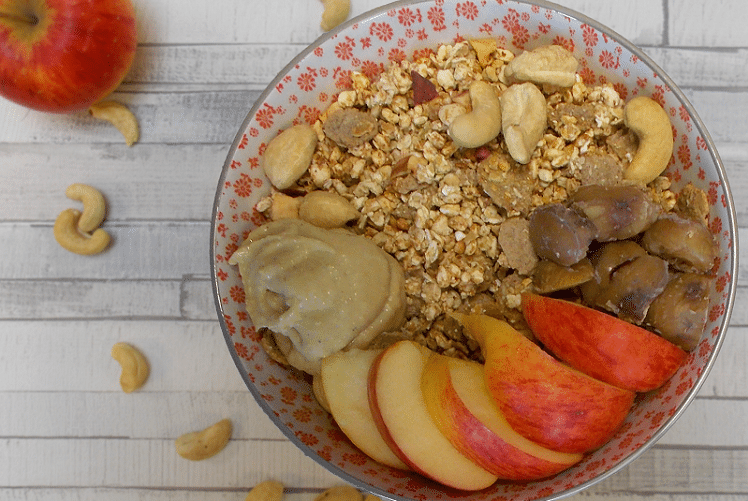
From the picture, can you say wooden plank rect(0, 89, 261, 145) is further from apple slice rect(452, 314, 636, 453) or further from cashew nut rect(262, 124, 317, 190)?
apple slice rect(452, 314, 636, 453)

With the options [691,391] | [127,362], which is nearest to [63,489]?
[127,362]

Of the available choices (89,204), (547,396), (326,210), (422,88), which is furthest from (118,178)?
(547,396)

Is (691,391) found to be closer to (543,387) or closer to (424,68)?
(543,387)

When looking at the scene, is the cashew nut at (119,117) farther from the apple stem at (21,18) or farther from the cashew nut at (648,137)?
the cashew nut at (648,137)

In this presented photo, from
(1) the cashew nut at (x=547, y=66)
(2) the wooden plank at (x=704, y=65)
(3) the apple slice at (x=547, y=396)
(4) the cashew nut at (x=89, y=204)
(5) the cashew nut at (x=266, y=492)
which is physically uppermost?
(2) the wooden plank at (x=704, y=65)

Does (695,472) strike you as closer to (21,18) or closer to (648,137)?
(648,137)

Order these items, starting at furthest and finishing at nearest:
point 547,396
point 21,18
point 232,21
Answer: point 232,21 < point 21,18 < point 547,396

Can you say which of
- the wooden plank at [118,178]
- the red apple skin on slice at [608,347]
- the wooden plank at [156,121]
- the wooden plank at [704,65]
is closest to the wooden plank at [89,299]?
the wooden plank at [118,178]
